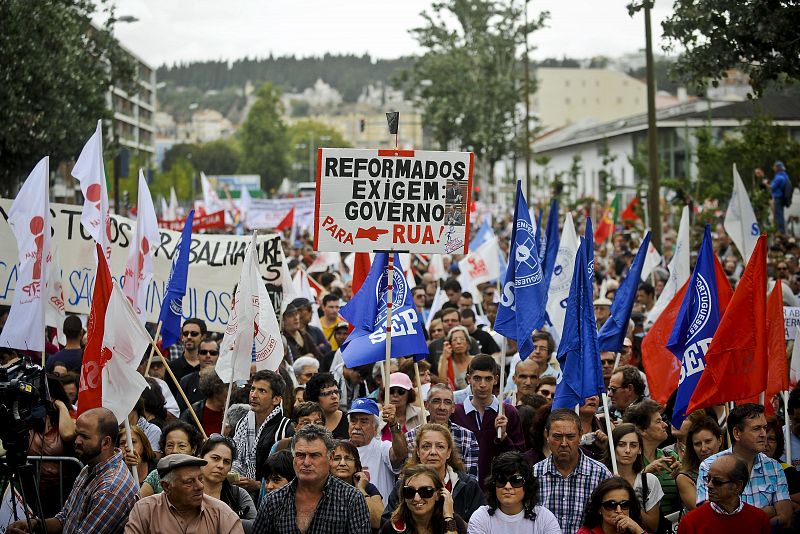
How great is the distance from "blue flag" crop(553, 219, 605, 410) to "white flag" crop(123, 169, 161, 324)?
489 cm

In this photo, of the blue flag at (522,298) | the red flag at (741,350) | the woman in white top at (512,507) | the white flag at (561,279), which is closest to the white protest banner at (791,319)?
the white flag at (561,279)

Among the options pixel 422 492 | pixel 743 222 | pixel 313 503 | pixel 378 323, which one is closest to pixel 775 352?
pixel 378 323

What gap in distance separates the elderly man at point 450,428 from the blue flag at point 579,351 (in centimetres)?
61

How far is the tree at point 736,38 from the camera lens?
13.4m

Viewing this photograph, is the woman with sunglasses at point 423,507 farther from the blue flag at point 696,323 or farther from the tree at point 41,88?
the tree at point 41,88

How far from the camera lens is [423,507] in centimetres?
667

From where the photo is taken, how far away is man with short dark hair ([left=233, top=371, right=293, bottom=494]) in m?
8.79

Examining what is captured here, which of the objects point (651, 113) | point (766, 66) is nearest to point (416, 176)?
point (766, 66)

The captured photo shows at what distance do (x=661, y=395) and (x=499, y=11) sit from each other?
5312 cm

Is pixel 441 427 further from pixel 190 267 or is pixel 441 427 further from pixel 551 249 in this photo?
pixel 190 267

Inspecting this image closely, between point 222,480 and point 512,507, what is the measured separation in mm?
1680

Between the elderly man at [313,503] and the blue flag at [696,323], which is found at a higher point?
the blue flag at [696,323]

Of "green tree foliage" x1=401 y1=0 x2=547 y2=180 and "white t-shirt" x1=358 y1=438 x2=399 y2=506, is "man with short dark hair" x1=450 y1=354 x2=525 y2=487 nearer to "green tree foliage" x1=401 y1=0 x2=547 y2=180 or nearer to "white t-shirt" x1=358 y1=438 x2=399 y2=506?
"white t-shirt" x1=358 y1=438 x2=399 y2=506

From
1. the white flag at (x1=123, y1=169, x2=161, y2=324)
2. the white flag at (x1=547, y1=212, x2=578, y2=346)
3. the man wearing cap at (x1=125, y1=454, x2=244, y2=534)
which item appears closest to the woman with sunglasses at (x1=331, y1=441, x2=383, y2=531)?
the man wearing cap at (x1=125, y1=454, x2=244, y2=534)
